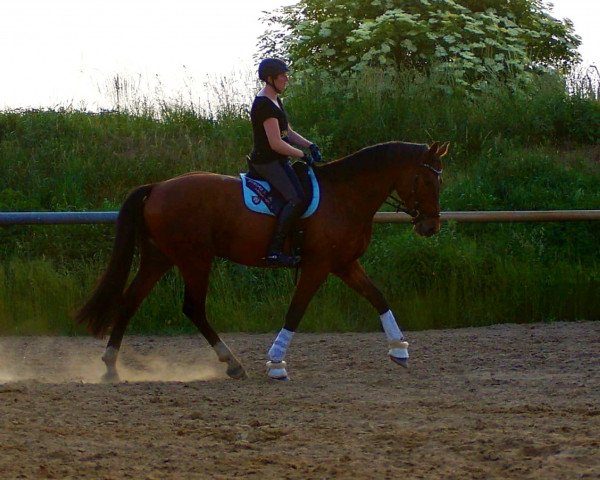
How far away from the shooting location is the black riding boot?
816cm

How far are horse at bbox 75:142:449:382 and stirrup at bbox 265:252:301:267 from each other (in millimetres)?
80

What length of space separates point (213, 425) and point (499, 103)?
38.9 feet

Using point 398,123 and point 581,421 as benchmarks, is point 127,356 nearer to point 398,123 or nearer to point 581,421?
point 581,421

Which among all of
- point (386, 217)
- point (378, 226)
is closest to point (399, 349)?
point (386, 217)

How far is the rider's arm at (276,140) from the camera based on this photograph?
26.3ft

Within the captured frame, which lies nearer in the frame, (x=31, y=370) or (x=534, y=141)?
(x=31, y=370)

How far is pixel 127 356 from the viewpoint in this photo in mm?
9633

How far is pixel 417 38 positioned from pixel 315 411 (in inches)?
483

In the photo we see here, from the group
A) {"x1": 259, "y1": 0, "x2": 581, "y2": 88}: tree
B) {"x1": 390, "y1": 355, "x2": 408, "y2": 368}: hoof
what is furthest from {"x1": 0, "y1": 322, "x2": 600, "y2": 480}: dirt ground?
{"x1": 259, "y1": 0, "x2": 581, "y2": 88}: tree

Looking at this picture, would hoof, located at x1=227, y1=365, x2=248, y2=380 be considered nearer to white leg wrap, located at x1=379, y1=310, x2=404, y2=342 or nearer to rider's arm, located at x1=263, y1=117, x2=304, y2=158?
white leg wrap, located at x1=379, y1=310, x2=404, y2=342

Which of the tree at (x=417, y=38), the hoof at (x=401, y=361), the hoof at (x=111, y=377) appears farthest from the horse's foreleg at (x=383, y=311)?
the tree at (x=417, y=38)

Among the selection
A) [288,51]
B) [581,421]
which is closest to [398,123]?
[288,51]

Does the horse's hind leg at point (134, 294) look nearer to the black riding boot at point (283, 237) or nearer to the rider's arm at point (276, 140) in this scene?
the black riding boot at point (283, 237)

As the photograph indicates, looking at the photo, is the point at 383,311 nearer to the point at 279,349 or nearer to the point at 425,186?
the point at 279,349
